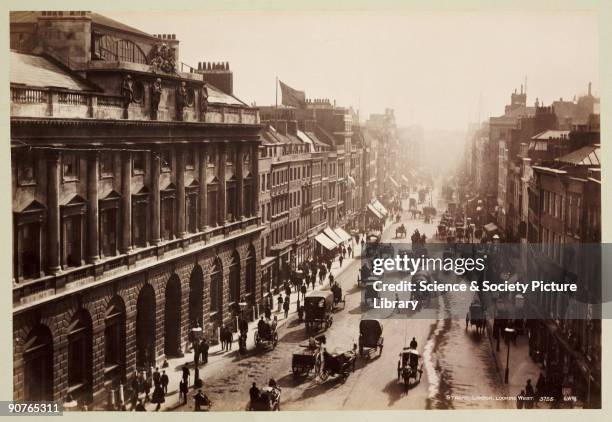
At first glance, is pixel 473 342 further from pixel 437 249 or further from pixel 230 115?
pixel 230 115

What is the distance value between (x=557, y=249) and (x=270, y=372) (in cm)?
1029

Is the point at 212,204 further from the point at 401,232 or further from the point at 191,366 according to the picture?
the point at 401,232

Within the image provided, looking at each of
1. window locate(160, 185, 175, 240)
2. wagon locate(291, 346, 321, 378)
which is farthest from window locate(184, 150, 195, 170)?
wagon locate(291, 346, 321, 378)

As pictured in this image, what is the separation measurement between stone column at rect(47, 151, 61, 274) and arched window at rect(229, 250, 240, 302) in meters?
12.3

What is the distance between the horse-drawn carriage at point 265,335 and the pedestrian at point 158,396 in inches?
250

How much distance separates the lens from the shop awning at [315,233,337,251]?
4362 centimetres

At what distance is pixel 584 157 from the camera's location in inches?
1136

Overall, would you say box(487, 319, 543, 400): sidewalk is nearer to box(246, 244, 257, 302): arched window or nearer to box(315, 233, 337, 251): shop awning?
box(246, 244, 257, 302): arched window

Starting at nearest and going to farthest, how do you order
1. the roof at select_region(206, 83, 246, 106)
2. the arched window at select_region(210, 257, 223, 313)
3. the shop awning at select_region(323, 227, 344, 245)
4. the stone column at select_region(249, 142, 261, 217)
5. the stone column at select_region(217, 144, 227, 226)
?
the arched window at select_region(210, 257, 223, 313) → the stone column at select_region(217, 144, 227, 226) → the roof at select_region(206, 83, 246, 106) → the stone column at select_region(249, 142, 261, 217) → the shop awning at select_region(323, 227, 344, 245)

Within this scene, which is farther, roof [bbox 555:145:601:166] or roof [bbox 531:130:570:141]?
roof [bbox 531:130:570:141]

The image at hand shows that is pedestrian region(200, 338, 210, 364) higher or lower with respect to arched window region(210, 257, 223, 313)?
lower

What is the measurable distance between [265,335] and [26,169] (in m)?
11.8

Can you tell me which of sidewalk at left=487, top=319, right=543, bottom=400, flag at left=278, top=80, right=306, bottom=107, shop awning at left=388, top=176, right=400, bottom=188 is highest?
flag at left=278, top=80, right=306, bottom=107

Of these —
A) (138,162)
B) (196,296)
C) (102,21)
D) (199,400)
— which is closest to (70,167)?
(138,162)
